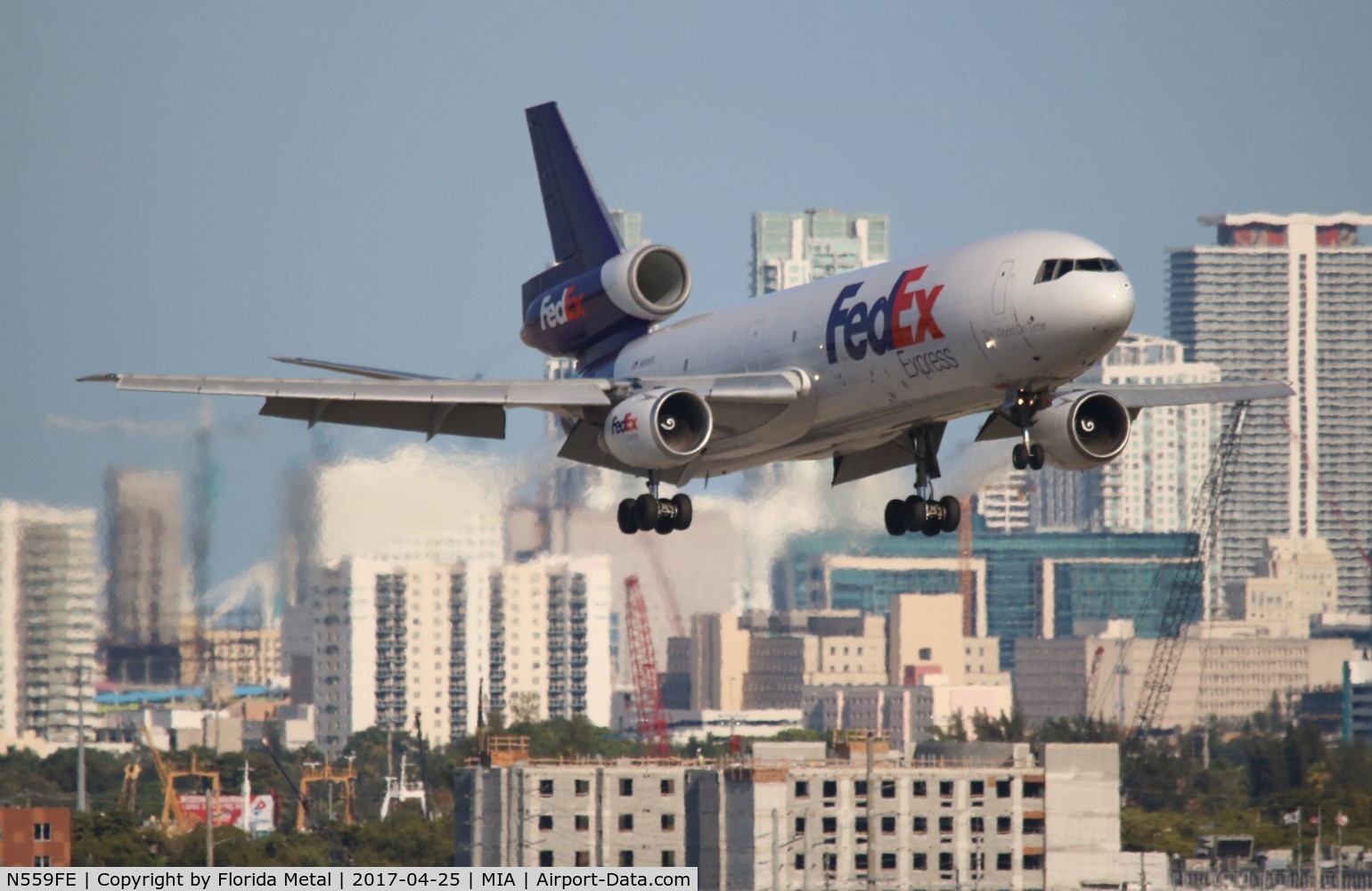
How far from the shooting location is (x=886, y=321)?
47.2m

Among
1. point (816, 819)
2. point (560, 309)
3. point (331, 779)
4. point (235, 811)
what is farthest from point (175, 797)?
point (560, 309)

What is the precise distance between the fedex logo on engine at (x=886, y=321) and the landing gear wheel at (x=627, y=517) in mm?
5937

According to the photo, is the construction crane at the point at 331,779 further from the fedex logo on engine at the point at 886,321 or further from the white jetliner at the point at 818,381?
the fedex logo on engine at the point at 886,321

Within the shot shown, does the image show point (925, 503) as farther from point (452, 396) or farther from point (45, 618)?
point (45, 618)

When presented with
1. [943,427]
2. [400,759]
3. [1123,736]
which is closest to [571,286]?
[943,427]

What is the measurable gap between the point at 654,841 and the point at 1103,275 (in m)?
53.5

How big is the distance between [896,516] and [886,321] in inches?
272

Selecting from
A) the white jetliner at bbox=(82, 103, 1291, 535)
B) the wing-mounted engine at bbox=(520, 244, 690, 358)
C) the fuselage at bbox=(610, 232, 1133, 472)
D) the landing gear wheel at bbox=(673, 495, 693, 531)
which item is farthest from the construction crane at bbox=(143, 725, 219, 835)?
the fuselage at bbox=(610, 232, 1133, 472)

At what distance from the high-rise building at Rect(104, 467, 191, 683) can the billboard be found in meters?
10.2

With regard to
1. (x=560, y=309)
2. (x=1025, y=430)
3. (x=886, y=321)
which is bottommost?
(x=1025, y=430)

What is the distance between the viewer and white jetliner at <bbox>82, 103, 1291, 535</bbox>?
45312 mm

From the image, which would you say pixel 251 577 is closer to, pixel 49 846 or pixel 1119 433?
pixel 49 846

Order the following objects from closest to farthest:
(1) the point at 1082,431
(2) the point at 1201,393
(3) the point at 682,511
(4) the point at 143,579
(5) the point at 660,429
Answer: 1. (1) the point at 1082,431
2. (5) the point at 660,429
3. (3) the point at 682,511
4. (2) the point at 1201,393
5. (4) the point at 143,579

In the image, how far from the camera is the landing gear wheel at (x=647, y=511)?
51375 millimetres
